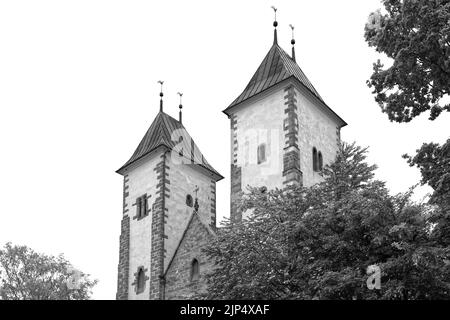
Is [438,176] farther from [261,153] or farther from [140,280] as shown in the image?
[140,280]

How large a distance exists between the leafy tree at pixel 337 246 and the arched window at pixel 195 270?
9845 millimetres

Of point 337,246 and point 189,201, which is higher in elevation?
point 189,201

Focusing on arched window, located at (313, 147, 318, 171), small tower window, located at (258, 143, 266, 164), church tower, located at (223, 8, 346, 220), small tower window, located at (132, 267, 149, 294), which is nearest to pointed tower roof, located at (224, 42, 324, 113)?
church tower, located at (223, 8, 346, 220)

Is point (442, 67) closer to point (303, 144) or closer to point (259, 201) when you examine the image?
point (259, 201)

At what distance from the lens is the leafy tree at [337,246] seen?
1697 cm

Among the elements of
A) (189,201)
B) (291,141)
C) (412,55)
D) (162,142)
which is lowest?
(412,55)

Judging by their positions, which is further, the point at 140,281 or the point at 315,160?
the point at 140,281

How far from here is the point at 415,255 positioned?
645 inches

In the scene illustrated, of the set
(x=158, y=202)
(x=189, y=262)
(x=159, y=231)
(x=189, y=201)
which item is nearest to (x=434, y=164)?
(x=189, y=262)

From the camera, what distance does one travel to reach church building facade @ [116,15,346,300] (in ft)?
110

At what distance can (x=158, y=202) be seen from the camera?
125ft

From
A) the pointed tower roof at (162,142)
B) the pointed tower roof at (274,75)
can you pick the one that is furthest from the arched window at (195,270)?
the pointed tower roof at (162,142)

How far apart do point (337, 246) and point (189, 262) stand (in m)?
15.8
